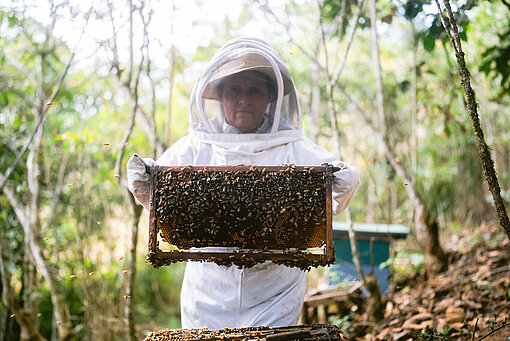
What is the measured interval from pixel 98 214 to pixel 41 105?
8.02 ft

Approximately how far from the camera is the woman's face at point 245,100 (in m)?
3.09

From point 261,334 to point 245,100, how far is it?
66.9 inches

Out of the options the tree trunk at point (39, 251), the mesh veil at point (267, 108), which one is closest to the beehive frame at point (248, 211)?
the mesh veil at point (267, 108)

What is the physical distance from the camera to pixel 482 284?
4293mm

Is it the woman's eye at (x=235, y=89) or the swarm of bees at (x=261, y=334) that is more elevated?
the woman's eye at (x=235, y=89)

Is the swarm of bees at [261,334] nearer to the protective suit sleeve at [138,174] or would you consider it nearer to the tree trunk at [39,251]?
the protective suit sleeve at [138,174]

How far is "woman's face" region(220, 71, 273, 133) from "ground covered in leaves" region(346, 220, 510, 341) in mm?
1950

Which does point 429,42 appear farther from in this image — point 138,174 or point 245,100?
point 138,174

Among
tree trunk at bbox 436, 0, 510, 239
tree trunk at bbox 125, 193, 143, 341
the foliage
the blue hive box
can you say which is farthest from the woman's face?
the blue hive box

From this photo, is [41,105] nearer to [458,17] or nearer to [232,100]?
[232,100]

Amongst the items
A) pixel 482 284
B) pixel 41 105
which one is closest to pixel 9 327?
pixel 41 105

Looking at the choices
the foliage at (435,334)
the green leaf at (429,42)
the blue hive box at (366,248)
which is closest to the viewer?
the foliage at (435,334)

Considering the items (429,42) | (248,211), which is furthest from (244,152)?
(429,42)

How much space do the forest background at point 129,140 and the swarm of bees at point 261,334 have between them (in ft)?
4.14
